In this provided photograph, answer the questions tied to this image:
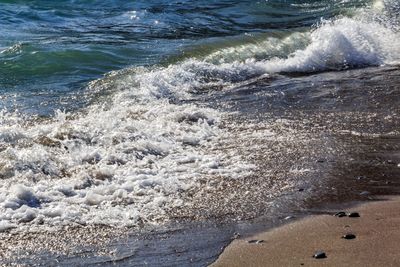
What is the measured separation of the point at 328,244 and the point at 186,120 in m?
3.55

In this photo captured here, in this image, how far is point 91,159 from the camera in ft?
20.9

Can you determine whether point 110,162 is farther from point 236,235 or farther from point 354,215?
point 354,215

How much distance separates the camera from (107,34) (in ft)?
47.1

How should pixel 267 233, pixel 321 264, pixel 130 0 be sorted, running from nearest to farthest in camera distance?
pixel 321 264
pixel 267 233
pixel 130 0

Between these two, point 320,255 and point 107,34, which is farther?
point 107,34

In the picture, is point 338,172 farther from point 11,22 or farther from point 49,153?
point 11,22

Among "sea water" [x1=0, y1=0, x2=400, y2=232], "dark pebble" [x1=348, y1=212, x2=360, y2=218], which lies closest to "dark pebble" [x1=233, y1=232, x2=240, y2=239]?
"sea water" [x1=0, y1=0, x2=400, y2=232]

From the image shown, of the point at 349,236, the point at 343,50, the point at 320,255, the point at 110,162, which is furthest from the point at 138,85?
the point at 320,255

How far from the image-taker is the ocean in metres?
5.28

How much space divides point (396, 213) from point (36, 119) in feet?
15.1

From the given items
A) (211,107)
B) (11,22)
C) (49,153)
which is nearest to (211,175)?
(49,153)

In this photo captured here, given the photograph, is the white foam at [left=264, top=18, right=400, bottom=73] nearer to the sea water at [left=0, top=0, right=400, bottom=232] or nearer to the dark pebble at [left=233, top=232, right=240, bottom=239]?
the sea water at [left=0, top=0, right=400, bottom=232]

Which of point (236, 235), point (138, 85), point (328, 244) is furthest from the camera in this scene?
point (138, 85)

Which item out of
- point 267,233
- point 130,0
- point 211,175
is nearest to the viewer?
point 267,233
